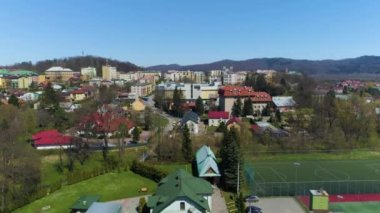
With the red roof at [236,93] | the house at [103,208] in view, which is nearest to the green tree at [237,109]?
the red roof at [236,93]

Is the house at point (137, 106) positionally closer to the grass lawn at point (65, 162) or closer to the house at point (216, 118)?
the house at point (216, 118)

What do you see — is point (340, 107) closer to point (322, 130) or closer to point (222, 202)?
point (322, 130)

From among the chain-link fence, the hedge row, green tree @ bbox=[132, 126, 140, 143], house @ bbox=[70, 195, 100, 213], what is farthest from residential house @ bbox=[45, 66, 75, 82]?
the chain-link fence

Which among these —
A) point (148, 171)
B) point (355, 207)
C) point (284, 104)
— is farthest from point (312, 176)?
point (284, 104)

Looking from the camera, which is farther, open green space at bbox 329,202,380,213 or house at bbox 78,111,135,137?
house at bbox 78,111,135,137

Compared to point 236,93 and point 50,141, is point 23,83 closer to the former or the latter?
point 236,93

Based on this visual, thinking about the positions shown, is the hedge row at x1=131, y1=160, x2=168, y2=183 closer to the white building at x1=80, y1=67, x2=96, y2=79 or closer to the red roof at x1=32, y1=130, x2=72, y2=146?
the red roof at x1=32, y1=130, x2=72, y2=146

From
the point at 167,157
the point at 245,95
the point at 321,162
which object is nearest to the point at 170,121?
the point at 245,95
